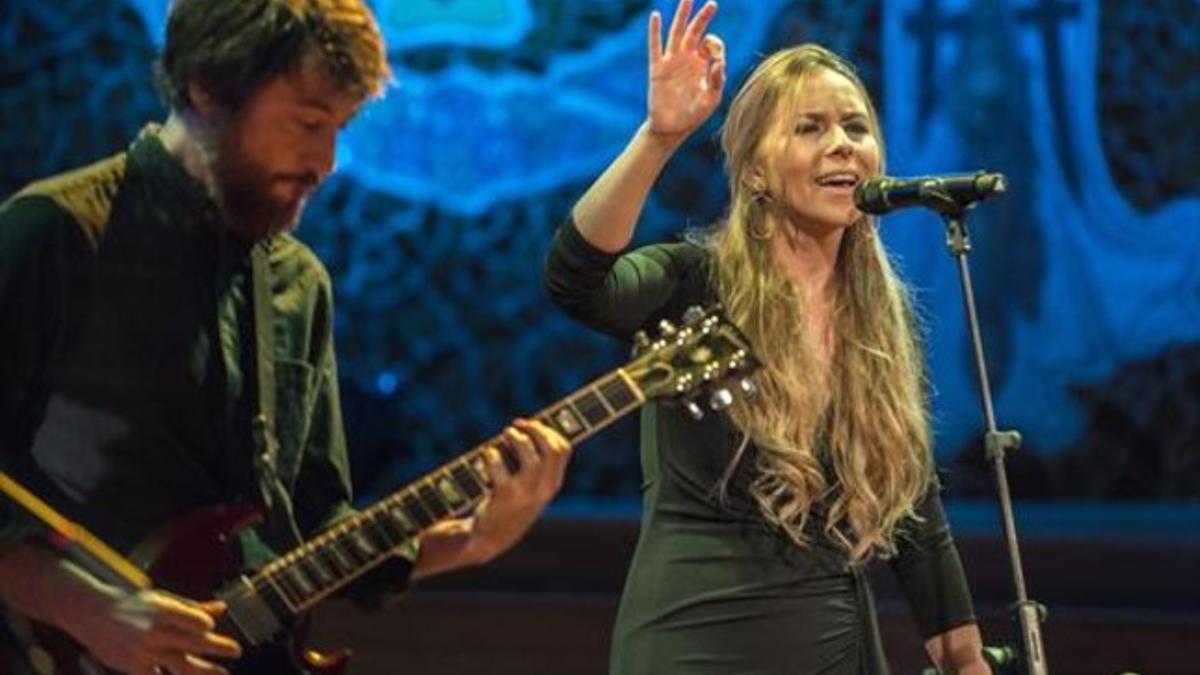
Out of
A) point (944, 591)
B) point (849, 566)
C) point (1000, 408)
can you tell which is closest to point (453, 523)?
point (849, 566)

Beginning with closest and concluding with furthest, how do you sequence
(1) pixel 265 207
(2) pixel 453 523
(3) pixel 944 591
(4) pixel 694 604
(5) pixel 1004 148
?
1. (1) pixel 265 207
2. (2) pixel 453 523
3. (4) pixel 694 604
4. (3) pixel 944 591
5. (5) pixel 1004 148

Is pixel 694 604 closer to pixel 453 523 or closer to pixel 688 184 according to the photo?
pixel 453 523

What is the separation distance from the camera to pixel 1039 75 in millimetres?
5457

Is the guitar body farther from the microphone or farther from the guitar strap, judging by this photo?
the microphone

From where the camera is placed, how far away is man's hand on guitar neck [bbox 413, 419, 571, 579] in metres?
2.51

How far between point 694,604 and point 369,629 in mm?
2343

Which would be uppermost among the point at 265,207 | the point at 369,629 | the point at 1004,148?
the point at 265,207

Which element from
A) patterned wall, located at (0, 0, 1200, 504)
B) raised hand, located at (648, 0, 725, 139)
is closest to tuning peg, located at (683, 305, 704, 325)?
raised hand, located at (648, 0, 725, 139)

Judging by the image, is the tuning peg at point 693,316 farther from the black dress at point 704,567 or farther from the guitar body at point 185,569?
the guitar body at point 185,569

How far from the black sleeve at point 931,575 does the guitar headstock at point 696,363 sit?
44cm

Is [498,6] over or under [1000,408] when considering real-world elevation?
over

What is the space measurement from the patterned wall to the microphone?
2.47 metres

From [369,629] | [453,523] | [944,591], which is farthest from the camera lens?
[369,629]

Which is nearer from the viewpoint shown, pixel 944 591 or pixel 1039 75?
pixel 944 591
